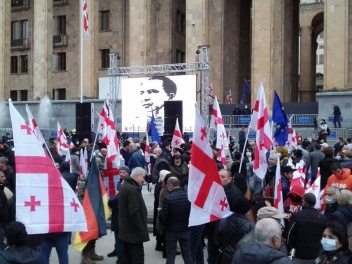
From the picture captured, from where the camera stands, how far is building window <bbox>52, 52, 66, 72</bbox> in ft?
154

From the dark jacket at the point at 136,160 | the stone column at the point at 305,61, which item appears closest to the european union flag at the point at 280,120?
the dark jacket at the point at 136,160

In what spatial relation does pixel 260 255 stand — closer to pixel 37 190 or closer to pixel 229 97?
pixel 37 190

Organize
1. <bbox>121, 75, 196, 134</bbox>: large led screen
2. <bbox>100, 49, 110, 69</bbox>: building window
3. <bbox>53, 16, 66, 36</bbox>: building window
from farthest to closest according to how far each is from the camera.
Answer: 1. <bbox>53, 16, 66, 36</bbox>: building window
2. <bbox>100, 49, 110, 69</bbox>: building window
3. <bbox>121, 75, 196, 134</bbox>: large led screen

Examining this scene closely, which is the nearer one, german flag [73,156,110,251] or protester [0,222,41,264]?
protester [0,222,41,264]

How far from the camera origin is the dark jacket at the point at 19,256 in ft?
19.3

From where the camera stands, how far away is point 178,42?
1684 inches

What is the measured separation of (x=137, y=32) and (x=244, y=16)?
33.1 feet

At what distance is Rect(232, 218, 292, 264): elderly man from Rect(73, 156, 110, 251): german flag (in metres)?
4.33

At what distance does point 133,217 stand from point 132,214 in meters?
0.05

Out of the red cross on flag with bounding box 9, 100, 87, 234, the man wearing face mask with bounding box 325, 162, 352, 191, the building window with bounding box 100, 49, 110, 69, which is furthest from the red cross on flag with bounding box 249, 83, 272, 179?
the building window with bounding box 100, 49, 110, 69

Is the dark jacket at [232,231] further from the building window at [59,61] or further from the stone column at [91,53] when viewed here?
the building window at [59,61]

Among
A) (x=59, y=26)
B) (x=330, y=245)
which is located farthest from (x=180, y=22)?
(x=330, y=245)

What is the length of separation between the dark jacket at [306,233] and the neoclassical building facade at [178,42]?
25154 millimetres

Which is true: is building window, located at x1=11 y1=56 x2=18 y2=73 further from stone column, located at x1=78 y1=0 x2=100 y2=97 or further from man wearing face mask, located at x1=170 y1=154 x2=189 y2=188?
man wearing face mask, located at x1=170 y1=154 x2=189 y2=188
